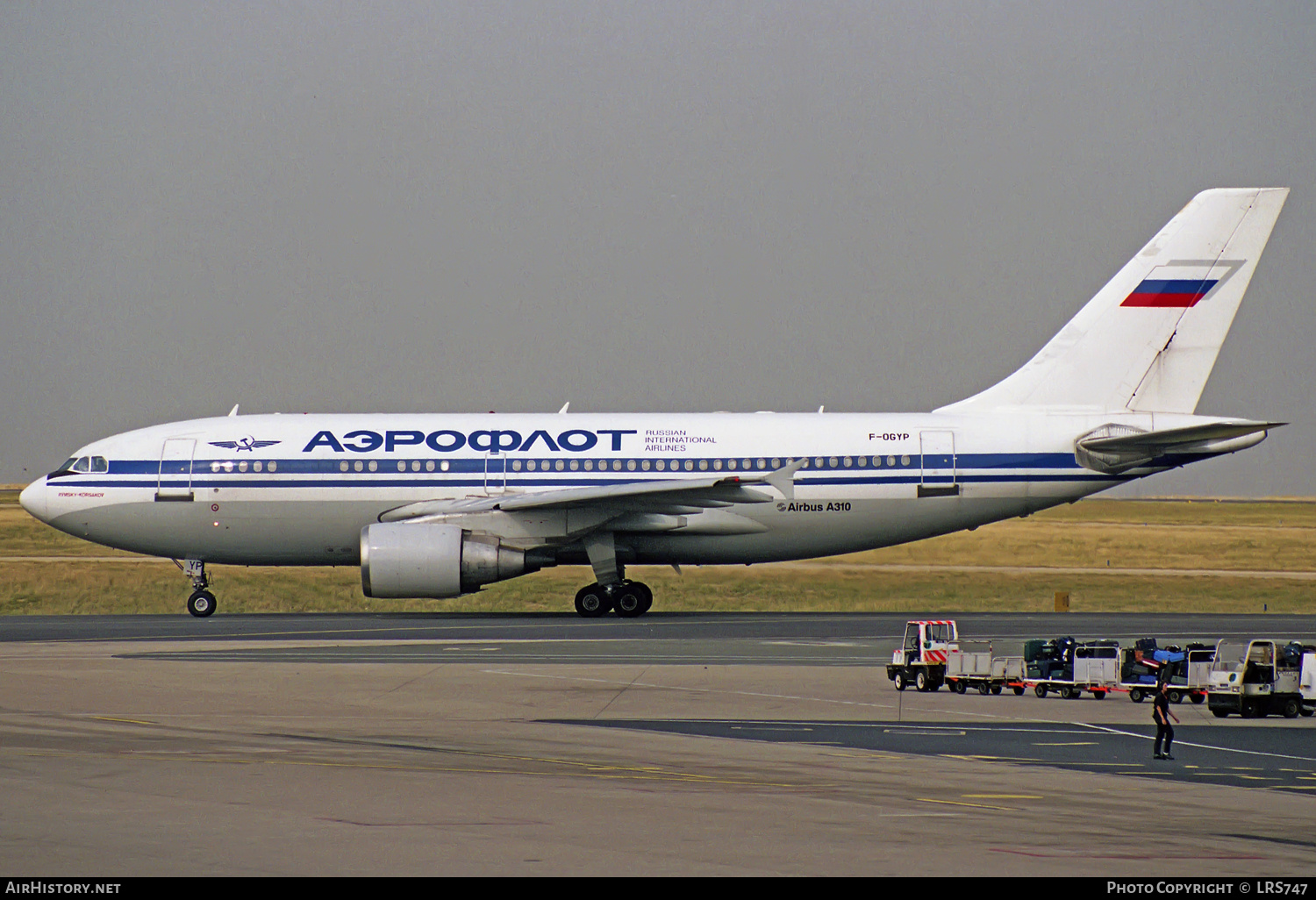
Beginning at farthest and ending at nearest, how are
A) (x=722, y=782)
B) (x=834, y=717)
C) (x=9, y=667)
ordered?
(x=9, y=667) → (x=834, y=717) → (x=722, y=782)

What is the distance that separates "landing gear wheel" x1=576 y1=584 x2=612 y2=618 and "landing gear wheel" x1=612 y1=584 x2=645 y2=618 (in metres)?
0.20

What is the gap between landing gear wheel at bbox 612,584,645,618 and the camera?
3341 cm

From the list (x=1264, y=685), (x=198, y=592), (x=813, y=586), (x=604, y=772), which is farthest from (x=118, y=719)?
(x=813, y=586)

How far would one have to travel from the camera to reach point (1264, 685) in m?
17.8

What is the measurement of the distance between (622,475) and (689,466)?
1551mm

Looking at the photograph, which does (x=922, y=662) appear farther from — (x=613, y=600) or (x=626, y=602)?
(x=613, y=600)

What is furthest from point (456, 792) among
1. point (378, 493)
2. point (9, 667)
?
point (378, 493)

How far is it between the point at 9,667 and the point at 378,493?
12547mm

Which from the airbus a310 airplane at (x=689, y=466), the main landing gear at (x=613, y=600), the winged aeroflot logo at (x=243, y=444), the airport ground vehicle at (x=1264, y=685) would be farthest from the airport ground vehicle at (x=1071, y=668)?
the winged aeroflot logo at (x=243, y=444)

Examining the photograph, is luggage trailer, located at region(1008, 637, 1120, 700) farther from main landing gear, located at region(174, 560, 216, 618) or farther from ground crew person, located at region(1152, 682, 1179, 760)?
main landing gear, located at region(174, 560, 216, 618)
